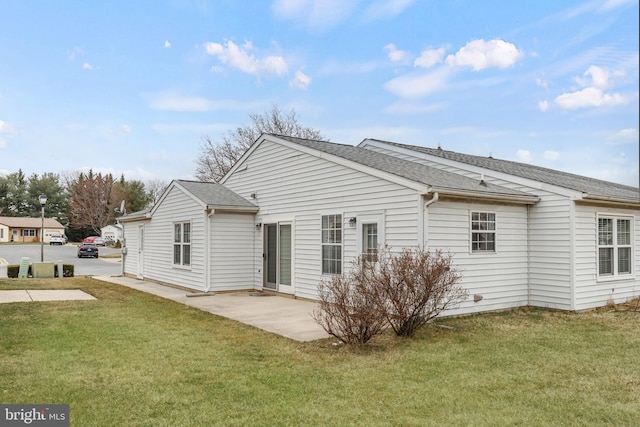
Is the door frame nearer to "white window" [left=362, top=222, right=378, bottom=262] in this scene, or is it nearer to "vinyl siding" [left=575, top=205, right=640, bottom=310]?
"white window" [left=362, top=222, right=378, bottom=262]

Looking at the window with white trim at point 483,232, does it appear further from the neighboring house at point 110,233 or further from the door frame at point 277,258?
the neighboring house at point 110,233

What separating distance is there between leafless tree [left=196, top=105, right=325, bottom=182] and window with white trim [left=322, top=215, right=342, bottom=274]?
1111 inches

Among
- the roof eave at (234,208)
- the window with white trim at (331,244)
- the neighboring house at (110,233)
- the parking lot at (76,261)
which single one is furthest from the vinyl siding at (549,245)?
the neighboring house at (110,233)

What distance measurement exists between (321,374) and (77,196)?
2360 inches

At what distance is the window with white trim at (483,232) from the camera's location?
9219 mm

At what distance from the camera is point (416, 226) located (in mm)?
8484

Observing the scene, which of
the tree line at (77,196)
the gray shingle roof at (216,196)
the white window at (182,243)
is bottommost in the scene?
the white window at (182,243)

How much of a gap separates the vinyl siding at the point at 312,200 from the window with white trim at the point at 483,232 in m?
1.52

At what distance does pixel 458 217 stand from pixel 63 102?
44.6ft

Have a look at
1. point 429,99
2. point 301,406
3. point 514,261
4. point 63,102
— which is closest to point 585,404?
point 301,406

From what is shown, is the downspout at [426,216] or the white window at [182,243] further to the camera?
the white window at [182,243]

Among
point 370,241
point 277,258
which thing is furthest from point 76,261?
point 370,241

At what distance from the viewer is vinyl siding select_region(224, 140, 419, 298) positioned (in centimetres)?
899

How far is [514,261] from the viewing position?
9844 millimetres
